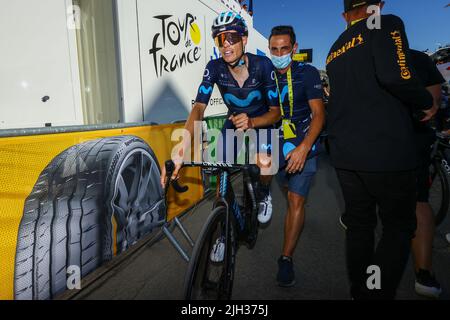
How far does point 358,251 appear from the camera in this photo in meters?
2.21

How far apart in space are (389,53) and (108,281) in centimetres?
293

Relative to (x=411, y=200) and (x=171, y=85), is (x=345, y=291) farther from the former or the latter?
(x=171, y=85)

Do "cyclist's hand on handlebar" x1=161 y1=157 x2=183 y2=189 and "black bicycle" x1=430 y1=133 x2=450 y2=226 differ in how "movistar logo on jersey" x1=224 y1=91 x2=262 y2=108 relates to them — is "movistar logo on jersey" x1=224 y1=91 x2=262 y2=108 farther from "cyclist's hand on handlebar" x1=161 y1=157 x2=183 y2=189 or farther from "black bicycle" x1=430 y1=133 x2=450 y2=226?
"black bicycle" x1=430 y1=133 x2=450 y2=226

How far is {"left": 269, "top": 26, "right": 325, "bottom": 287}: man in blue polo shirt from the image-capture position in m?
2.81

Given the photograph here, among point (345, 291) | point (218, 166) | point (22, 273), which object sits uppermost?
point (218, 166)

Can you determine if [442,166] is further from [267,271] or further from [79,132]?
[79,132]

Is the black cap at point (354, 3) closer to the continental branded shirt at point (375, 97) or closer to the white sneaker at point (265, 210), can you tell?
the continental branded shirt at point (375, 97)

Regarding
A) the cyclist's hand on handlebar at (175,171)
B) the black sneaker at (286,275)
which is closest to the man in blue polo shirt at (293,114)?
the black sneaker at (286,275)

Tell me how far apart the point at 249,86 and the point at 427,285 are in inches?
90.2

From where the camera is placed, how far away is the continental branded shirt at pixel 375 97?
1777 millimetres

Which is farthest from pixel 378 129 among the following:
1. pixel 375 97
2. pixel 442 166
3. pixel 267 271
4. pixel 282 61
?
pixel 442 166

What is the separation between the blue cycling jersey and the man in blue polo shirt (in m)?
0.11

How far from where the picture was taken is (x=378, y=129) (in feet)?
6.31
